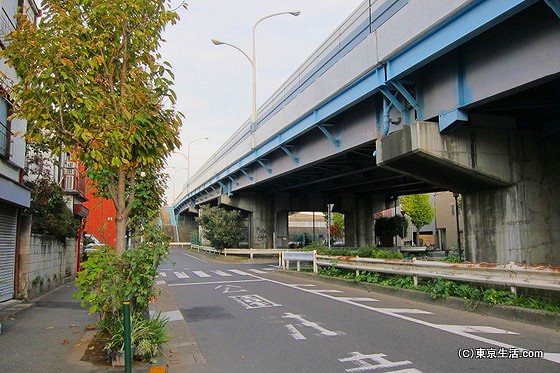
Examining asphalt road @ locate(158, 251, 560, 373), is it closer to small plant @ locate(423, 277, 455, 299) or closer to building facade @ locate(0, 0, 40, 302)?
small plant @ locate(423, 277, 455, 299)

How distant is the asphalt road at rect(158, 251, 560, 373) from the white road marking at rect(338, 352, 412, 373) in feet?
0.04

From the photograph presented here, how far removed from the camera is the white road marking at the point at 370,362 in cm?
598

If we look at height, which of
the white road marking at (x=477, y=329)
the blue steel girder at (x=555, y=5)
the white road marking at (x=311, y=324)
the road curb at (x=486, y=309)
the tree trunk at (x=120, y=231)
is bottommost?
the white road marking at (x=311, y=324)

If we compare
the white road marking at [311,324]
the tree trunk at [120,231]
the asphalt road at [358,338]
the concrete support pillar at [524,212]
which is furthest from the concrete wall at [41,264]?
the concrete support pillar at [524,212]

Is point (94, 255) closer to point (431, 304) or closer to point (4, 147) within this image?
point (4, 147)

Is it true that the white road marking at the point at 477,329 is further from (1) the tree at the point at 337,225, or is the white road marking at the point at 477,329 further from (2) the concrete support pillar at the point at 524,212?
(1) the tree at the point at 337,225

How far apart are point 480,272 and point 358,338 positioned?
375 cm

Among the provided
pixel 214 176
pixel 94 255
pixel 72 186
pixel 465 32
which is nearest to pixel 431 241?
pixel 214 176

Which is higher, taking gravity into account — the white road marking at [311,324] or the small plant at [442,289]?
the small plant at [442,289]

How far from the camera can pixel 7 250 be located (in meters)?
11.9

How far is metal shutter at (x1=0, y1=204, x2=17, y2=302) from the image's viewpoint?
1142cm

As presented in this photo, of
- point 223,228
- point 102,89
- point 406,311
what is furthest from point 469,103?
point 223,228

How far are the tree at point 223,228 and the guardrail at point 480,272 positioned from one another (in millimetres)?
24835

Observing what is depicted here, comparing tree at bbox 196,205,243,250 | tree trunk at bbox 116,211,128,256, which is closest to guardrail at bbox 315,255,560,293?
tree trunk at bbox 116,211,128,256
